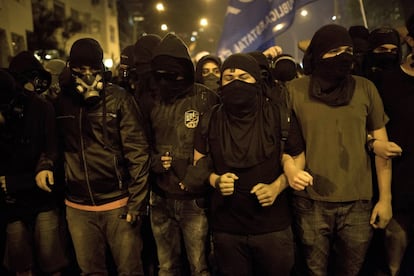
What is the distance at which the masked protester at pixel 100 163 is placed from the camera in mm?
3115

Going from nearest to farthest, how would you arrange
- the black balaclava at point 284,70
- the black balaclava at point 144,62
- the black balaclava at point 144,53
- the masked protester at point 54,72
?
the black balaclava at point 144,62 < the black balaclava at point 144,53 < the black balaclava at point 284,70 < the masked protester at point 54,72

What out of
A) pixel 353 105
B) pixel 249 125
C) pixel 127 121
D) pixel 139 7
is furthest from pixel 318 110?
pixel 139 7

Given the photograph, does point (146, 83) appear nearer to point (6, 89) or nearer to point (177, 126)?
point (177, 126)

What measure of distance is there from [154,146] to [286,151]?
1156 mm

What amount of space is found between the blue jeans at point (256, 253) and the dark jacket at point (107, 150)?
2.58ft

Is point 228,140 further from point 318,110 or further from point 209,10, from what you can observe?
point 209,10

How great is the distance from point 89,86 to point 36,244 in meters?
1.53

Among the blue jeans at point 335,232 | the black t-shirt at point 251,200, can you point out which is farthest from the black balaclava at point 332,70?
the blue jeans at point 335,232

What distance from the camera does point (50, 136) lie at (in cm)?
325

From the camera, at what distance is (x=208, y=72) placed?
512 cm

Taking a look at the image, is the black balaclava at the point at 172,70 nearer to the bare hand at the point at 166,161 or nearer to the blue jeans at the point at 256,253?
the bare hand at the point at 166,161

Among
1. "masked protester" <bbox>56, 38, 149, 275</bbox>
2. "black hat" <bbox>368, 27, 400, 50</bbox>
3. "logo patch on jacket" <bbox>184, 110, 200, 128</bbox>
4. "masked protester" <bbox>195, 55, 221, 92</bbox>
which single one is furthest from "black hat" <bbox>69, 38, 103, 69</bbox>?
"black hat" <bbox>368, 27, 400, 50</bbox>

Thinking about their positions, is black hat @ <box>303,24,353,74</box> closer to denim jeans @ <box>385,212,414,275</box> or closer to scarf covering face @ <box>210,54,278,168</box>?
scarf covering face @ <box>210,54,278,168</box>

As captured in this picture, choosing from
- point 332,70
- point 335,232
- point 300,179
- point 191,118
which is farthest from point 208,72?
point 300,179
